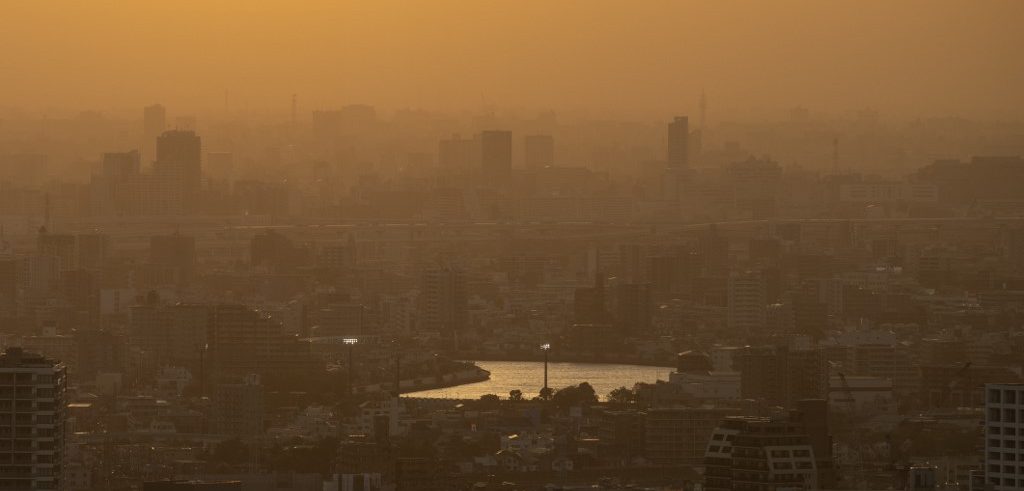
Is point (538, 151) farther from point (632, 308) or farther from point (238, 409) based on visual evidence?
point (238, 409)

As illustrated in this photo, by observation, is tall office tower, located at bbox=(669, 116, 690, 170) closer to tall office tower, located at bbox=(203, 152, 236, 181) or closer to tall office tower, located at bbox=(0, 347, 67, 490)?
tall office tower, located at bbox=(203, 152, 236, 181)

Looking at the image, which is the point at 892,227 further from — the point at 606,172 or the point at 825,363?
the point at 825,363

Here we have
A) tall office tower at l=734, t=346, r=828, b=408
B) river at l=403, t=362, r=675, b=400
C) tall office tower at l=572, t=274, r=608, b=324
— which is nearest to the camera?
tall office tower at l=734, t=346, r=828, b=408

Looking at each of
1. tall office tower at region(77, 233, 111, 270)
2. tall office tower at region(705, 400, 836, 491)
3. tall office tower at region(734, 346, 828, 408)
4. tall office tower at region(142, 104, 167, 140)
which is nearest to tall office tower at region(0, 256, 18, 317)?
tall office tower at region(77, 233, 111, 270)

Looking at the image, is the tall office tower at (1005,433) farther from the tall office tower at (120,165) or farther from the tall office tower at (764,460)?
the tall office tower at (120,165)

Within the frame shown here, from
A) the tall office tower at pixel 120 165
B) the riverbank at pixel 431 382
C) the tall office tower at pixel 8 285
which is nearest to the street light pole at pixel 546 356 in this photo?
the riverbank at pixel 431 382

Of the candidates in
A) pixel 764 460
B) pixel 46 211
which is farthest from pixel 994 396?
pixel 46 211

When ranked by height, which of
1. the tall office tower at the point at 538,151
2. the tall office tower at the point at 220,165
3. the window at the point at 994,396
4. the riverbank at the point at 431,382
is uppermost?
the tall office tower at the point at 538,151

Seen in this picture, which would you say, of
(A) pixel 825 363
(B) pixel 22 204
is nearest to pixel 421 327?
(A) pixel 825 363
